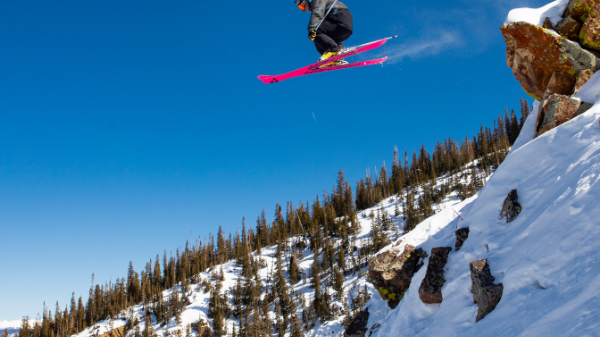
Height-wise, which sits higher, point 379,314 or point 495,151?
point 495,151

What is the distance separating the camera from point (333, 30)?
10.5 m

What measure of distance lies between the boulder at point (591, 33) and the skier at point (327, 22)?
8.83 m

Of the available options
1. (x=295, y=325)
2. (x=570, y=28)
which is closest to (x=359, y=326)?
(x=570, y=28)

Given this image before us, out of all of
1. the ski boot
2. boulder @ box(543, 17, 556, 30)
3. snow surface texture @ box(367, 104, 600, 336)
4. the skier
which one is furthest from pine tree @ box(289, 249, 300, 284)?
the skier

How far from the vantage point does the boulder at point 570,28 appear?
12.4 metres

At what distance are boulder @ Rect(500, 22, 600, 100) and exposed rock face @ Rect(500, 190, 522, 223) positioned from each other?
24.5ft

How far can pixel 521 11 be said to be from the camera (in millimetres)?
13391

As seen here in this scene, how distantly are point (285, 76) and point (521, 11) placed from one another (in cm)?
996

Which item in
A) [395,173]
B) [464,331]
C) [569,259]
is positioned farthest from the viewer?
[395,173]

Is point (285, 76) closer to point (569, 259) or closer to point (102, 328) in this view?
point (569, 259)

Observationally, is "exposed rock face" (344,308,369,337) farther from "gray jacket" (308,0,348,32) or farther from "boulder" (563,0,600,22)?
"boulder" (563,0,600,22)

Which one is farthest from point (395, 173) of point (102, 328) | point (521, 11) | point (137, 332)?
point (521, 11)

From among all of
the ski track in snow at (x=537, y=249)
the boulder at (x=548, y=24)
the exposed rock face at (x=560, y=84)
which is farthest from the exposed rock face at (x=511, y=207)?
the boulder at (x=548, y=24)

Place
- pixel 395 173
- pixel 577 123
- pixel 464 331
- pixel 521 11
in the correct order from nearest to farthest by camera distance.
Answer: pixel 464 331
pixel 577 123
pixel 521 11
pixel 395 173
